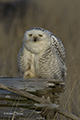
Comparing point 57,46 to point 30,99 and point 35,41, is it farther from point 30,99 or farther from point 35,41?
point 30,99

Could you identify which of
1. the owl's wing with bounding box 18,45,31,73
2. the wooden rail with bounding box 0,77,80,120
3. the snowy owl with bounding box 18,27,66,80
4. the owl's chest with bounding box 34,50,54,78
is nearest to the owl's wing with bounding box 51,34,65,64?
the snowy owl with bounding box 18,27,66,80

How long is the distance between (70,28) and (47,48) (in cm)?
445

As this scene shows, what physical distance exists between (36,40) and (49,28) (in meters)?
3.14

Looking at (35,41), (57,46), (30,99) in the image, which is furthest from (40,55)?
(30,99)

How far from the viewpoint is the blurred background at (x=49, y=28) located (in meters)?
4.79

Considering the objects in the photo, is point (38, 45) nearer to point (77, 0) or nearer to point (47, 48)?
point (47, 48)

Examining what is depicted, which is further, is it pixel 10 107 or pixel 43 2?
pixel 43 2

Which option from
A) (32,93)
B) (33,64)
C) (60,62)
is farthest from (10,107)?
(60,62)

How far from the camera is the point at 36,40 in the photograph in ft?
9.94

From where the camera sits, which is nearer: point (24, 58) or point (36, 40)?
point (36, 40)

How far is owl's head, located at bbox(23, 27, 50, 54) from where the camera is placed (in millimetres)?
3025

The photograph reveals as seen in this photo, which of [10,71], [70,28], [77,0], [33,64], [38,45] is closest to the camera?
[38,45]

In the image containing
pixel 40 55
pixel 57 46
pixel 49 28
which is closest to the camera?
pixel 40 55

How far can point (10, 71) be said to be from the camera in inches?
213
